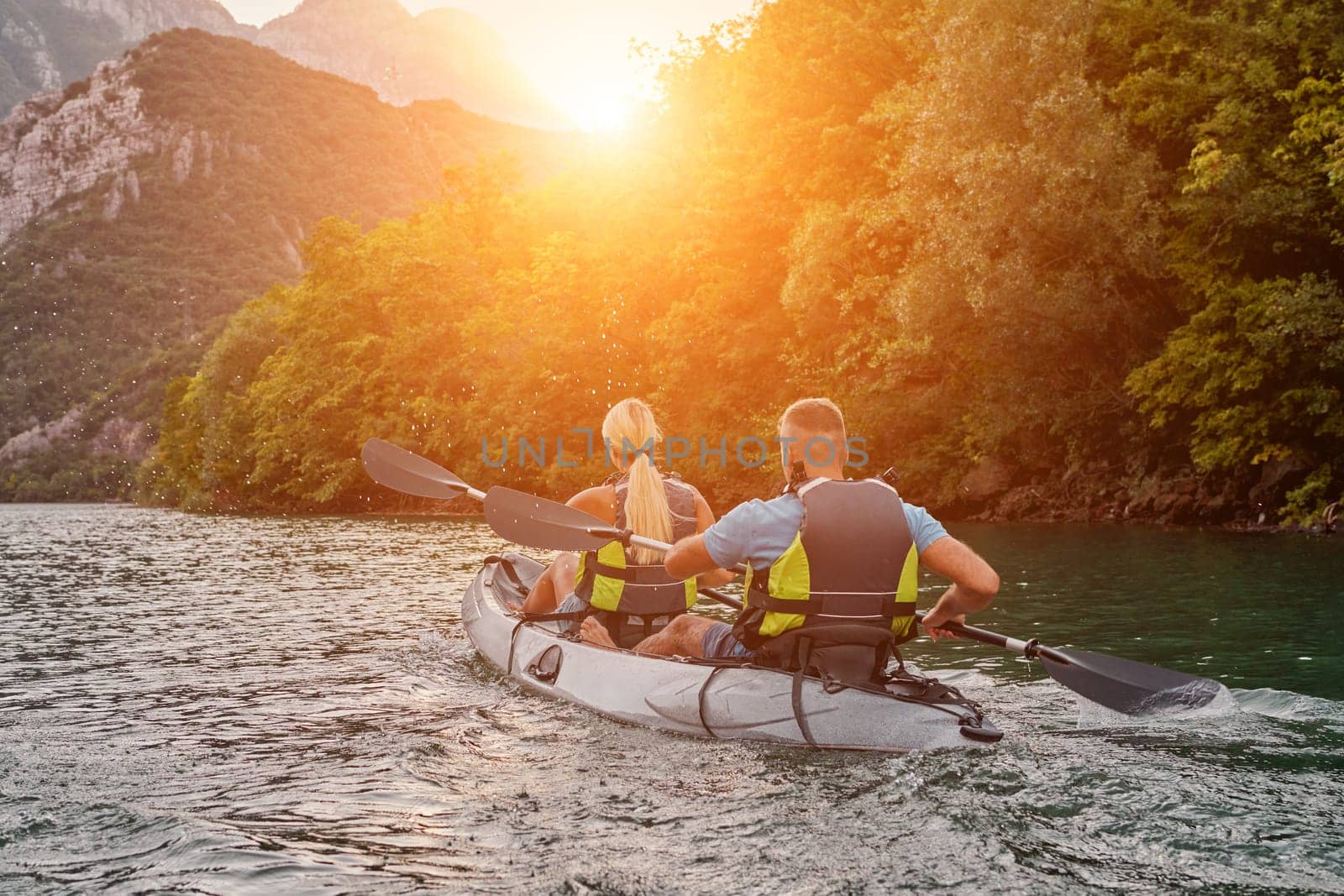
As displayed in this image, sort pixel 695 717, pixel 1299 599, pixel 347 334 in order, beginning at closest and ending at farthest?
pixel 695 717 < pixel 1299 599 < pixel 347 334

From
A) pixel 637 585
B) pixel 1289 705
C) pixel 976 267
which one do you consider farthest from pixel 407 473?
pixel 976 267

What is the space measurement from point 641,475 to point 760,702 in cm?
164

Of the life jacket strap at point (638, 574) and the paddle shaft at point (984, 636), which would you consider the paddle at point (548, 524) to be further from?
the life jacket strap at point (638, 574)

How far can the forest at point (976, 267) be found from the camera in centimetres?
1678

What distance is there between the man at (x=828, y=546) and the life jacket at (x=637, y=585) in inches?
56.5

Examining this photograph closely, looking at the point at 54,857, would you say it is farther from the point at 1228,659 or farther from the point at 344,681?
the point at 1228,659

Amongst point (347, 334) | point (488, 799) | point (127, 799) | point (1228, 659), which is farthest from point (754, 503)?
point (347, 334)

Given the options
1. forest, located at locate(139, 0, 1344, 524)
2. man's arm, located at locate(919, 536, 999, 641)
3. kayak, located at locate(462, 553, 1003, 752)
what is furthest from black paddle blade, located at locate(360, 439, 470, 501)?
forest, located at locate(139, 0, 1344, 524)

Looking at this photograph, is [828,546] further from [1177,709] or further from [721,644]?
[1177,709]

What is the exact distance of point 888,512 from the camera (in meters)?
4.72

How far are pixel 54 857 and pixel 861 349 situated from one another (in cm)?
1994

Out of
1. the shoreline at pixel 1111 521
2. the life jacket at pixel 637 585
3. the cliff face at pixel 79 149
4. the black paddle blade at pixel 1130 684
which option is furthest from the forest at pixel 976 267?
the cliff face at pixel 79 149

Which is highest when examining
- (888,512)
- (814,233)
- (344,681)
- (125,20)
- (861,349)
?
(125,20)

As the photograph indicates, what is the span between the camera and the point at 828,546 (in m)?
4.70
